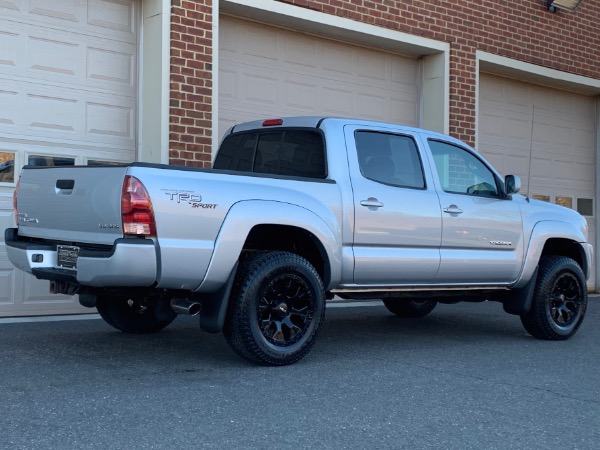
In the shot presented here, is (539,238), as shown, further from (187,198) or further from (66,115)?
(66,115)

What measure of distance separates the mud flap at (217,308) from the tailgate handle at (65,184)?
1.19 metres

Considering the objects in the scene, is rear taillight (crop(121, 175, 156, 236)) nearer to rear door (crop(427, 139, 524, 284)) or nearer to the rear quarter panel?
the rear quarter panel

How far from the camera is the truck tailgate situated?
18.0ft

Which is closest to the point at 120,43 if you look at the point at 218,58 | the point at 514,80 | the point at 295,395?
the point at 218,58

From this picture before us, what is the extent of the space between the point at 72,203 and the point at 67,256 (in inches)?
14.1

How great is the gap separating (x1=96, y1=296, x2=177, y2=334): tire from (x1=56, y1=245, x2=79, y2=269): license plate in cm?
117

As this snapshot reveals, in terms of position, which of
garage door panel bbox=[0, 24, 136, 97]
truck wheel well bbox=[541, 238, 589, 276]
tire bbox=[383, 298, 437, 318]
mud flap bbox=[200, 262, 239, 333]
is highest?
garage door panel bbox=[0, 24, 136, 97]

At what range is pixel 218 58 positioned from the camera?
990cm

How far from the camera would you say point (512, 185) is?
7.70 metres

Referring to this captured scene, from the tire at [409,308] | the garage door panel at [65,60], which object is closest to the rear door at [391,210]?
the tire at [409,308]

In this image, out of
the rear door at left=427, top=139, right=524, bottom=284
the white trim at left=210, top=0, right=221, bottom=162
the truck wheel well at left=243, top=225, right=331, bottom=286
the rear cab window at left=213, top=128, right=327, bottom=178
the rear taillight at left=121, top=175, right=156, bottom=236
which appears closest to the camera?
the rear taillight at left=121, top=175, right=156, bottom=236

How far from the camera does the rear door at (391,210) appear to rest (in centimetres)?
664

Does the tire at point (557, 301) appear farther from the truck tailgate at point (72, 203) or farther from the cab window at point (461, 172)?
the truck tailgate at point (72, 203)

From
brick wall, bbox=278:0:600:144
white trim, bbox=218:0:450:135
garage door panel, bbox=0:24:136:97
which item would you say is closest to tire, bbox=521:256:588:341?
white trim, bbox=218:0:450:135
